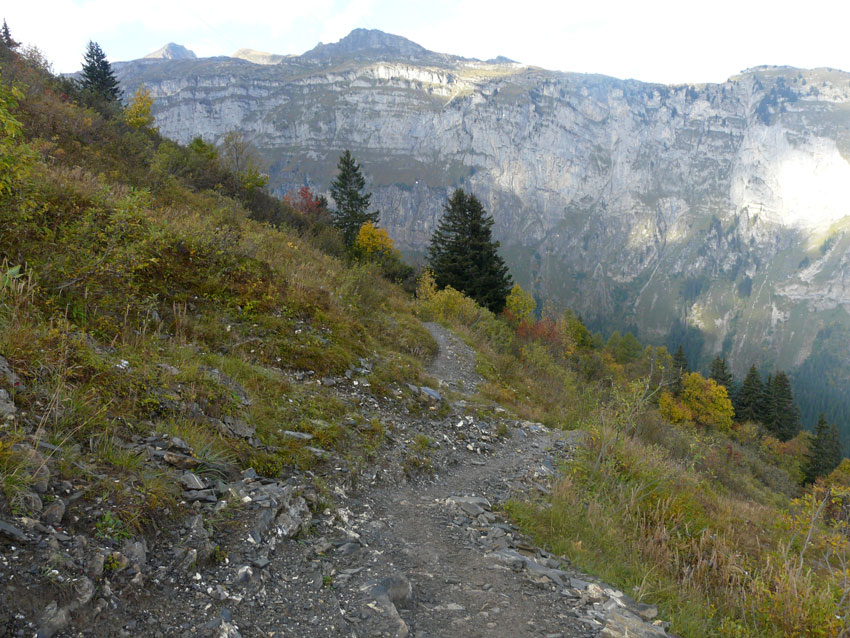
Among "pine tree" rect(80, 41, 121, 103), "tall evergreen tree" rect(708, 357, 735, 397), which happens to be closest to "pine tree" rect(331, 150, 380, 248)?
"pine tree" rect(80, 41, 121, 103)

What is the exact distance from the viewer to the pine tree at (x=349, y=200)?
159ft

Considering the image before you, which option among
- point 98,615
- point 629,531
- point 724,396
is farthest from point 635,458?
point 724,396

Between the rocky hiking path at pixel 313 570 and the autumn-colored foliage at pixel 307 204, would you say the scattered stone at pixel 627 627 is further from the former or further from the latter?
the autumn-colored foliage at pixel 307 204

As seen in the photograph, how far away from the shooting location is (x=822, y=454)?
59750mm

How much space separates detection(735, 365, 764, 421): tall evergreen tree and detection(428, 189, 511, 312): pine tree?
5934 cm

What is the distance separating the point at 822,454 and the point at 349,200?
71.4 metres

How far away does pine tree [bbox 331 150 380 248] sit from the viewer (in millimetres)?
48500

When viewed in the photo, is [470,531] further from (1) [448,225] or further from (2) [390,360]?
(1) [448,225]

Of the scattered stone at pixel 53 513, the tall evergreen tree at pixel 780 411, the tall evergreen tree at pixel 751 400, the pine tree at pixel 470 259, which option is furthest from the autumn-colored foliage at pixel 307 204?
the tall evergreen tree at pixel 780 411

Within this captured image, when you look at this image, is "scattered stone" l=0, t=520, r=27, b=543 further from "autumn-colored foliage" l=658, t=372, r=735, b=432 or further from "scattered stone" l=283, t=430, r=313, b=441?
"autumn-colored foliage" l=658, t=372, r=735, b=432

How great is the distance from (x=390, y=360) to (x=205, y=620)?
27.0 feet

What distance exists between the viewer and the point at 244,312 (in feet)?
29.6

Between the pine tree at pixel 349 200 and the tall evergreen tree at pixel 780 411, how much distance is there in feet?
232

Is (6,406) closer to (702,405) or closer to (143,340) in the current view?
(143,340)
